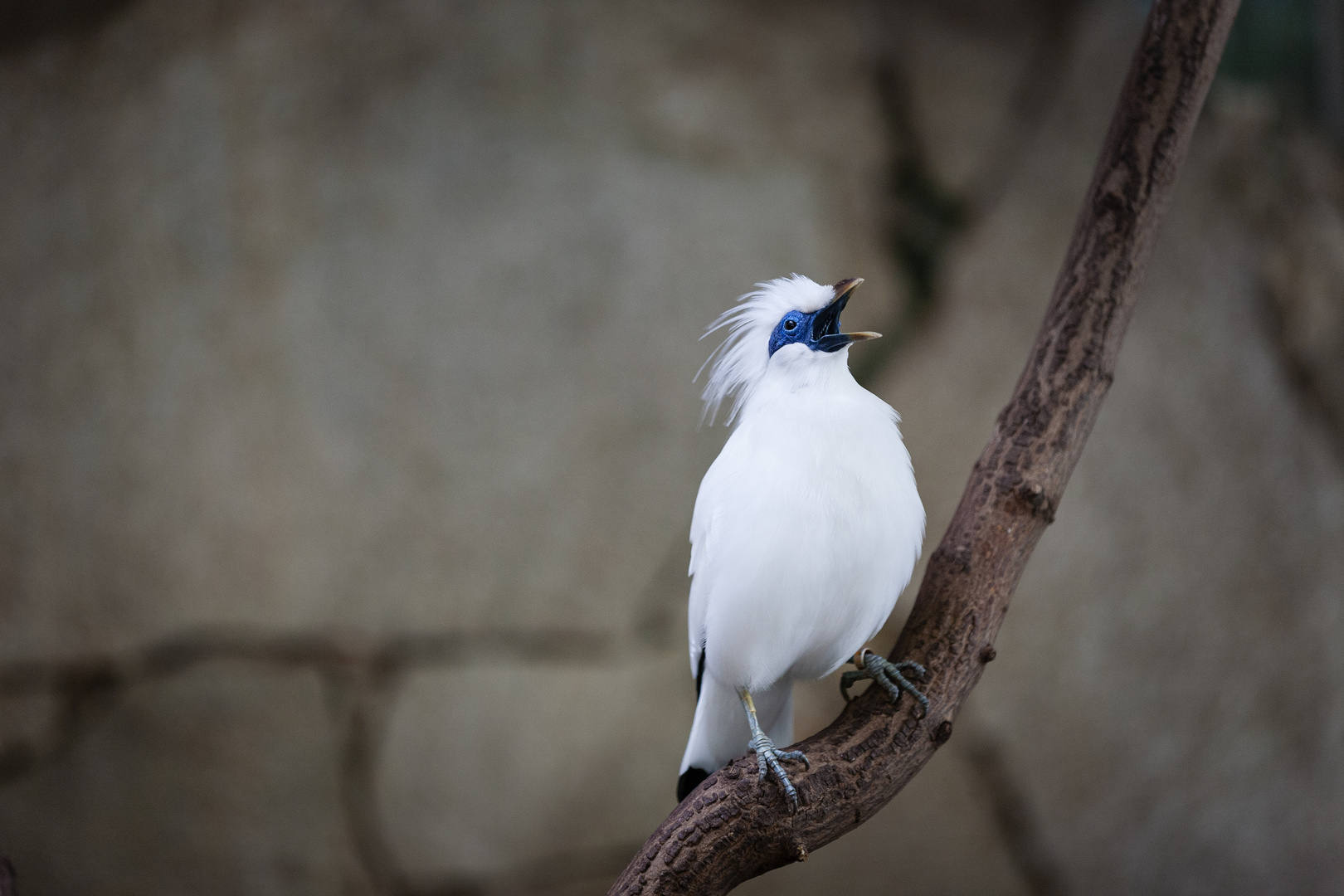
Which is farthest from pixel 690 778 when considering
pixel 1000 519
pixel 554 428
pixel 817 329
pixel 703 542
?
pixel 554 428

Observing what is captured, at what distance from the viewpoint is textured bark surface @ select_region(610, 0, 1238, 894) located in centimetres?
102

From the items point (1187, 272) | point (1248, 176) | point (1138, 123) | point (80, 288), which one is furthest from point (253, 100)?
point (1248, 176)

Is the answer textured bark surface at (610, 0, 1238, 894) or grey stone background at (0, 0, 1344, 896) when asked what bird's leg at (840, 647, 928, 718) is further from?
grey stone background at (0, 0, 1344, 896)

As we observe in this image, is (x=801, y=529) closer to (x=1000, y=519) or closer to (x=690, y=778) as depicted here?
(x=1000, y=519)

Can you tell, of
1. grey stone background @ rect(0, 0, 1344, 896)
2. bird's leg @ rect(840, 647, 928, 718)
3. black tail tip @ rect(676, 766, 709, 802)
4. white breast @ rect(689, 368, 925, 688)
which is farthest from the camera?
grey stone background @ rect(0, 0, 1344, 896)

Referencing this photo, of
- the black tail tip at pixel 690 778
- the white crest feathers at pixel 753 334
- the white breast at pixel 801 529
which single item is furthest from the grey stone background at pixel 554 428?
the white breast at pixel 801 529

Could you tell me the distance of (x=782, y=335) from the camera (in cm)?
111

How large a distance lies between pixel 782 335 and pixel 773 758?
0.50 metres

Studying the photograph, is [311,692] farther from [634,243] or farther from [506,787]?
[634,243]

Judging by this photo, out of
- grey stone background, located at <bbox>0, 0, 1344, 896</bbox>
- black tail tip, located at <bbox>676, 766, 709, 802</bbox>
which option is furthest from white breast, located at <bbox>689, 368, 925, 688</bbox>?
grey stone background, located at <bbox>0, 0, 1344, 896</bbox>

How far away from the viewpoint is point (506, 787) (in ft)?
7.44

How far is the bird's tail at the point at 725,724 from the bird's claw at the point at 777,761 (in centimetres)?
13

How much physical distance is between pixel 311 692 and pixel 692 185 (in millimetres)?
1580

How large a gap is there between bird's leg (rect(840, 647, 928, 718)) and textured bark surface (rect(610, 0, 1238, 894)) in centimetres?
1
